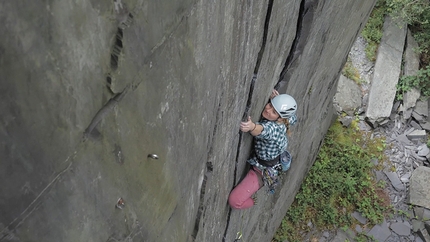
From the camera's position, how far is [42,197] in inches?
47.9

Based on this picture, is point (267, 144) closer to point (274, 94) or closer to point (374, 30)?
point (274, 94)

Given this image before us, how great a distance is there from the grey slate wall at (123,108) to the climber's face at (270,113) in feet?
1.24

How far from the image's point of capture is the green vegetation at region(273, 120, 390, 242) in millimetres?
7426

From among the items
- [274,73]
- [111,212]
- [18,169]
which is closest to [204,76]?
[111,212]

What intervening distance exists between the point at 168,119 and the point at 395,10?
9499mm

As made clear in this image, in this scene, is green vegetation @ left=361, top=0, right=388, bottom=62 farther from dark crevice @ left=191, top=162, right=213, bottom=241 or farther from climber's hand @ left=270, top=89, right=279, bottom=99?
dark crevice @ left=191, top=162, right=213, bottom=241

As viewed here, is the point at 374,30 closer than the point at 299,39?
No

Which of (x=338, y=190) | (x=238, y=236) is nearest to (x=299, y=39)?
(x=238, y=236)

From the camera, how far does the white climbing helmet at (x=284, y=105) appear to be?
3.44 meters

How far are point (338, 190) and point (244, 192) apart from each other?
4.47 m

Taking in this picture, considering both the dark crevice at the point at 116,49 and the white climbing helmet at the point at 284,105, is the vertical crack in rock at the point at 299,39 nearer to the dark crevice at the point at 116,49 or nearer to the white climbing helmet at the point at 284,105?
the white climbing helmet at the point at 284,105

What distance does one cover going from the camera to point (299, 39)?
3.68m

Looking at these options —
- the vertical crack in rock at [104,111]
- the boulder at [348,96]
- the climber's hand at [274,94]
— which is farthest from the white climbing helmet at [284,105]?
the boulder at [348,96]

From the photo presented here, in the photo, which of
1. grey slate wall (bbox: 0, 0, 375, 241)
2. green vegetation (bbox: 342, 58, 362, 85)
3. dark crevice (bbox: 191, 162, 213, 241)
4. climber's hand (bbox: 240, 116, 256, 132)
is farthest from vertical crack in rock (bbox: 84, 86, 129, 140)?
green vegetation (bbox: 342, 58, 362, 85)
